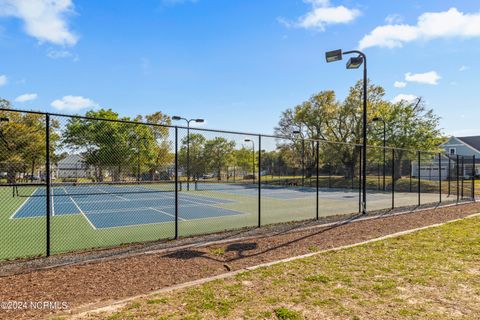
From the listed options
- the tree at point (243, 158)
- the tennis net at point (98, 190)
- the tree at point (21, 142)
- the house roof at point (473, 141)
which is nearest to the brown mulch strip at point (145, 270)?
the tennis net at point (98, 190)

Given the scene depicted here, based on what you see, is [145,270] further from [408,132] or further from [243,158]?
[243,158]

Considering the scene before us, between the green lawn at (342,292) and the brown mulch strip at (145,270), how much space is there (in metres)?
0.57

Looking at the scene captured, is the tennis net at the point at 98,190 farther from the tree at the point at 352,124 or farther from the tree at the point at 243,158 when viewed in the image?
the tree at the point at 243,158

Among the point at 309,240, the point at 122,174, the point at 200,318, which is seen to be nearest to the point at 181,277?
the point at 200,318

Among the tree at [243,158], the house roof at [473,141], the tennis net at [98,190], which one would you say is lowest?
the tennis net at [98,190]

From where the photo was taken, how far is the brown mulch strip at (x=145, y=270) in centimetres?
412

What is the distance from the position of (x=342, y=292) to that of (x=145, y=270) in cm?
304

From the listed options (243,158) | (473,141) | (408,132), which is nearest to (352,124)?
(408,132)

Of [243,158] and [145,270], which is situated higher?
[243,158]

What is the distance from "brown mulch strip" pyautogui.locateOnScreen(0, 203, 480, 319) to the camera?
412cm

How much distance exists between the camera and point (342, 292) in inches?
164

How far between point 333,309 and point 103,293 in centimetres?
292

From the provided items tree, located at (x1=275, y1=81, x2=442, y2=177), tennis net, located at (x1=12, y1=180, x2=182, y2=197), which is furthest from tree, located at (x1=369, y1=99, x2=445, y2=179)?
tennis net, located at (x1=12, y1=180, x2=182, y2=197)

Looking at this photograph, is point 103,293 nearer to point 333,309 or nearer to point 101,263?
point 101,263
